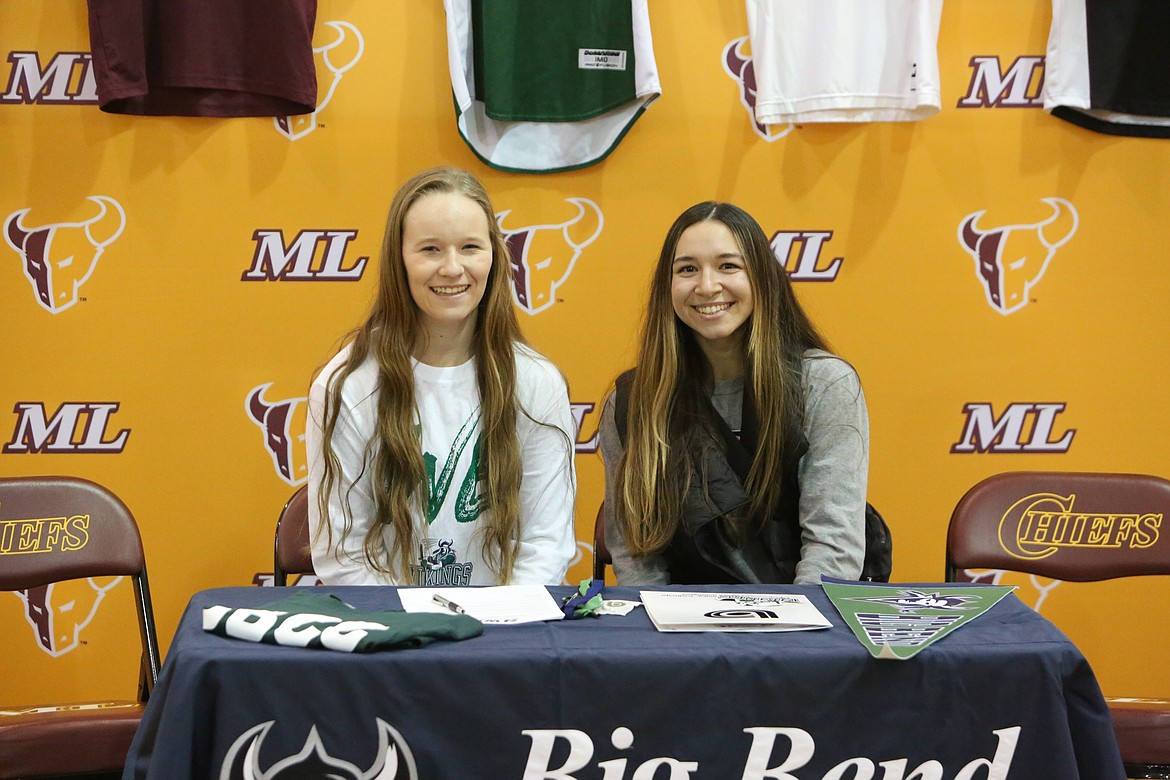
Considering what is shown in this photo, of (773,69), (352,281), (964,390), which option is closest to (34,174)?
(352,281)

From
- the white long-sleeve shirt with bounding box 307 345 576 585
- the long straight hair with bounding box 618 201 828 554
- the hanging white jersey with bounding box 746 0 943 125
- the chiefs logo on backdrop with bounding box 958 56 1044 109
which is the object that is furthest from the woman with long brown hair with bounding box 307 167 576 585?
the chiefs logo on backdrop with bounding box 958 56 1044 109

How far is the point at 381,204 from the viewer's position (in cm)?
317

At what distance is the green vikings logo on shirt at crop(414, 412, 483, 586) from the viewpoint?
2.25 m

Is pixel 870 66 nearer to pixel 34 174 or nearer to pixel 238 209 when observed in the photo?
pixel 238 209

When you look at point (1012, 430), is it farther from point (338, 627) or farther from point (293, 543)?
point (338, 627)

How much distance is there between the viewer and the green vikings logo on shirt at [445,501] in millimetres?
2252

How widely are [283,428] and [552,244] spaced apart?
939mm

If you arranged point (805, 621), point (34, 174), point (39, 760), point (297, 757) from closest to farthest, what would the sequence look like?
1. point (297, 757)
2. point (805, 621)
3. point (39, 760)
4. point (34, 174)

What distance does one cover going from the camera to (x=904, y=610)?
1741 millimetres

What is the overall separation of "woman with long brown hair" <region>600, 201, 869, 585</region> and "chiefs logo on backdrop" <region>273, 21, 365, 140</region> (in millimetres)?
1249

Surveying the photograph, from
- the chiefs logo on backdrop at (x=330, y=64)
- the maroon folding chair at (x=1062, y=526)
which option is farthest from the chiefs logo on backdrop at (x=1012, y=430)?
the chiefs logo on backdrop at (x=330, y=64)

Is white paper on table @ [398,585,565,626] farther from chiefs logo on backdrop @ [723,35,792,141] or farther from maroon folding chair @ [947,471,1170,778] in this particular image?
chiefs logo on backdrop @ [723,35,792,141]

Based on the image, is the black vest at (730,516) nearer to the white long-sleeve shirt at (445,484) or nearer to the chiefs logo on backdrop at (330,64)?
the white long-sleeve shirt at (445,484)

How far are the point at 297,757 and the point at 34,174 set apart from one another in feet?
7.28
